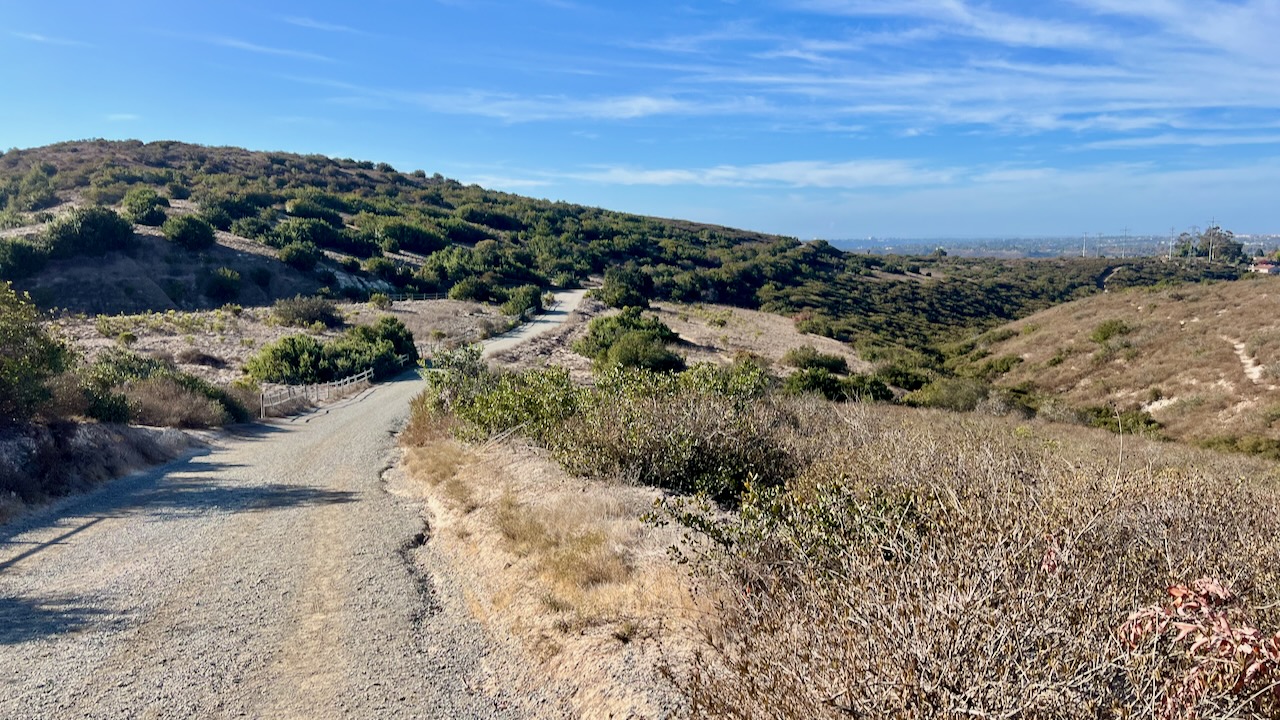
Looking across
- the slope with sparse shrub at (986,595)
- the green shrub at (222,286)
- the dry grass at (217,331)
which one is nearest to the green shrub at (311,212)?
the green shrub at (222,286)

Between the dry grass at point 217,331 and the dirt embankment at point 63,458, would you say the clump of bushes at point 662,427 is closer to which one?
the dirt embankment at point 63,458

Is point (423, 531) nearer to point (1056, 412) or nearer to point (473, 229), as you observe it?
point (1056, 412)

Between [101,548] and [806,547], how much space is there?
8.11 m

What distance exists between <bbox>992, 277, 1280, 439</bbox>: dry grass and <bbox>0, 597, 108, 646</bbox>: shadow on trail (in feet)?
83.4

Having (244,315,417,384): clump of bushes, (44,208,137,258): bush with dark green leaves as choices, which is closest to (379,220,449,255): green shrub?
(44,208,137,258): bush with dark green leaves

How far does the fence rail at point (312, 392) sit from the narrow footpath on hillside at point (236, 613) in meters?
9.49

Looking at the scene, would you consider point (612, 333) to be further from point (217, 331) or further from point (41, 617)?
point (41, 617)


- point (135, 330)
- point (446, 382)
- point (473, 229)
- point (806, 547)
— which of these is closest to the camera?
point (806, 547)

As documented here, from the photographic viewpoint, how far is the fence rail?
20.5 m

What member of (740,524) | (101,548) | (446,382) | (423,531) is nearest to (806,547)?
(740,524)

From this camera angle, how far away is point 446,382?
51.0ft

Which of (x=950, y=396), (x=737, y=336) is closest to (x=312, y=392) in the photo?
(x=950, y=396)

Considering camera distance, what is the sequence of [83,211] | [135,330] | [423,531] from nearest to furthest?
[423,531] < [135,330] < [83,211]

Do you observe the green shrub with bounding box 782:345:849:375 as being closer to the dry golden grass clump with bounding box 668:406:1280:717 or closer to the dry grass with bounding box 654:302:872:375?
the dry grass with bounding box 654:302:872:375
